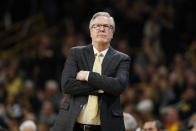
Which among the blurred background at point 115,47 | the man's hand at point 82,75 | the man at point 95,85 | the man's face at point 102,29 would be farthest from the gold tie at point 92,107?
the blurred background at point 115,47

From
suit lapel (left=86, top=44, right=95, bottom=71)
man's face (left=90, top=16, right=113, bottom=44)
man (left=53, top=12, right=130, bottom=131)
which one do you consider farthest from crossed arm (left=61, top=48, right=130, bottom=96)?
man's face (left=90, top=16, right=113, bottom=44)

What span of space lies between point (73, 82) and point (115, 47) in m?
7.73

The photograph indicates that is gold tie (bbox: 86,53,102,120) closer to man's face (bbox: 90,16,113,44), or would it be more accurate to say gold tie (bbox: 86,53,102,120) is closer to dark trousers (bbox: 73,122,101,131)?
dark trousers (bbox: 73,122,101,131)

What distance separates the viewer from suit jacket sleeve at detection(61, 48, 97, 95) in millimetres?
4145

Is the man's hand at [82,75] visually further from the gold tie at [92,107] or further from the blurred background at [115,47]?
the blurred background at [115,47]

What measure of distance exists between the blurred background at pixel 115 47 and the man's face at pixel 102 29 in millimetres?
4471

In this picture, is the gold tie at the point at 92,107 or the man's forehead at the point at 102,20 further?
the man's forehead at the point at 102,20

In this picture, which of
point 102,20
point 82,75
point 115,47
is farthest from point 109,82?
point 115,47

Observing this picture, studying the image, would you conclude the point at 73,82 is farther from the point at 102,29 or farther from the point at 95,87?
the point at 102,29

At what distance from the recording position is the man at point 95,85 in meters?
4.09

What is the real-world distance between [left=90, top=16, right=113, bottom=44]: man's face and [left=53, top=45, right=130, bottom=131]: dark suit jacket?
137 mm

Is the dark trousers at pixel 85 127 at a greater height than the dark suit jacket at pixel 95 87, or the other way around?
the dark suit jacket at pixel 95 87

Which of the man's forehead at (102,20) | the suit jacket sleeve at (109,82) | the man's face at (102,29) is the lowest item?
the suit jacket sleeve at (109,82)

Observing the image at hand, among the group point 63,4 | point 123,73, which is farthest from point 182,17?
point 123,73
